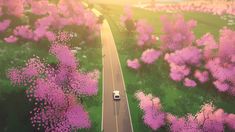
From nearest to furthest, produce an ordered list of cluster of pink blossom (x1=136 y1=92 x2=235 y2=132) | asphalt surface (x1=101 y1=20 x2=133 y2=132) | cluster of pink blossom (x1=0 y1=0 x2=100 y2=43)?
1. cluster of pink blossom (x1=136 y1=92 x2=235 y2=132)
2. asphalt surface (x1=101 y1=20 x2=133 y2=132)
3. cluster of pink blossom (x1=0 y1=0 x2=100 y2=43)

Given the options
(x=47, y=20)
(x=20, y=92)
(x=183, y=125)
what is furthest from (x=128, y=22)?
(x=183, y=125)

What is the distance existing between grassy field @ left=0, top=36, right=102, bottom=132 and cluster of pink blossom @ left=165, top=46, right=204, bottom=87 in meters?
16.8

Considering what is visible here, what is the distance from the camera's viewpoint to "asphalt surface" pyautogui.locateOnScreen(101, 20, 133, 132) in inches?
2564

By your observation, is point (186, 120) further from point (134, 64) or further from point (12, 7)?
point (12, 7)

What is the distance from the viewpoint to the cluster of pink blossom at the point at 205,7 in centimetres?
16826

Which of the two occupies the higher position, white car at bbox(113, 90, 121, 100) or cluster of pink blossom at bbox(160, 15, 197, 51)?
cluster of pink blossom at bbox(160, 15, 197, 51)

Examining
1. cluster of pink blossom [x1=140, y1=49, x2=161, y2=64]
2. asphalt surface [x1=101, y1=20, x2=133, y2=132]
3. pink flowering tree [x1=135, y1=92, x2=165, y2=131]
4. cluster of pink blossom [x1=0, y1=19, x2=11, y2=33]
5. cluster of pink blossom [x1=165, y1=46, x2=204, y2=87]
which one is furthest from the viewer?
cluster of pink blossom [x1=0, y1=19, x2=11, y2=33]

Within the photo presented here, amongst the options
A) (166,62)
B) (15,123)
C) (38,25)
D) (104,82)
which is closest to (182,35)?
(166,62)

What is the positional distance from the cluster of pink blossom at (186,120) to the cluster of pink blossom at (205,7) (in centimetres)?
10617

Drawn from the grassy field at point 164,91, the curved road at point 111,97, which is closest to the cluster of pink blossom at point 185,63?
the grassy field at point 164,91

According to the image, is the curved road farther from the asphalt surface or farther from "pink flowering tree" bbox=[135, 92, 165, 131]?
"pink flowering tree" bbox=[135, 92, 165, 131]

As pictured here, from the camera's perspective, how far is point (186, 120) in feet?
218

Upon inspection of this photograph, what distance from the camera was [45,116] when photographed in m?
55.9

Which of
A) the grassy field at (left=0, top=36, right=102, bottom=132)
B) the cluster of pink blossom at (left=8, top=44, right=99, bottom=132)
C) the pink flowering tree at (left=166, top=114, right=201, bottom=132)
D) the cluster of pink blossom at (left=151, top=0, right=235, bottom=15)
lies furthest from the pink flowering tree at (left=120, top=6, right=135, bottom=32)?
the cluster of pink blossom at (left=8, top=44, right=99, bottom=132)
